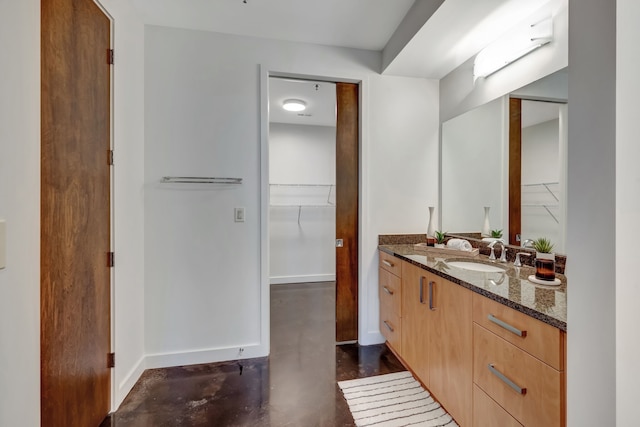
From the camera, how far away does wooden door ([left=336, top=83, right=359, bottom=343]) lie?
8.20 feet

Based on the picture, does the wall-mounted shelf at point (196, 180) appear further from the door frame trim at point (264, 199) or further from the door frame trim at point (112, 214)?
the door frame trim at point (112, 214)

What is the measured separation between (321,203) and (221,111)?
2468 mm

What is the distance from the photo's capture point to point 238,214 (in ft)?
7.38

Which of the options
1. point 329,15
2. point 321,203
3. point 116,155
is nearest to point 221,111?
point 116,155

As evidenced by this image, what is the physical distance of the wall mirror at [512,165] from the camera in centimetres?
162

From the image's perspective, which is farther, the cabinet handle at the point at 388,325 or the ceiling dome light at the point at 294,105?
the ceiling dome light at the point at 294,105

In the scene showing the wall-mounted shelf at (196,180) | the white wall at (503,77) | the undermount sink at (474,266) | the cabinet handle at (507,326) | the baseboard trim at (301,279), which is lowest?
the baseboard trim at (301,279)

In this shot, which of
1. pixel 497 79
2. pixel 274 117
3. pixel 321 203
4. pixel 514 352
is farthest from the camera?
pixel 321 203

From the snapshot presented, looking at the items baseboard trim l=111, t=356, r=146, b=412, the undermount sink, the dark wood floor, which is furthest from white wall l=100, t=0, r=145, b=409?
the undermount sink

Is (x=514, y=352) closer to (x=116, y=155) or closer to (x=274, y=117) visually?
(x=116, y=155)

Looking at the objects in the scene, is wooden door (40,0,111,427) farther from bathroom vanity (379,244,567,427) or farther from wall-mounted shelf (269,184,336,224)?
wall-mounted shelf (269,184,336,224)

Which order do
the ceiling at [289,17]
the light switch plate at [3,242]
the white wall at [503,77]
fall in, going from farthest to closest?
the ceiling at [289,17] → the white wall at [503,77] → the light switch plate at [3,242]

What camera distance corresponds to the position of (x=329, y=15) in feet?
6.61

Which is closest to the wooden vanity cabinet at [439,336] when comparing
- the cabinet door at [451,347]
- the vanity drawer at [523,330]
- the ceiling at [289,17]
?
the cabinet door at [451,347]
